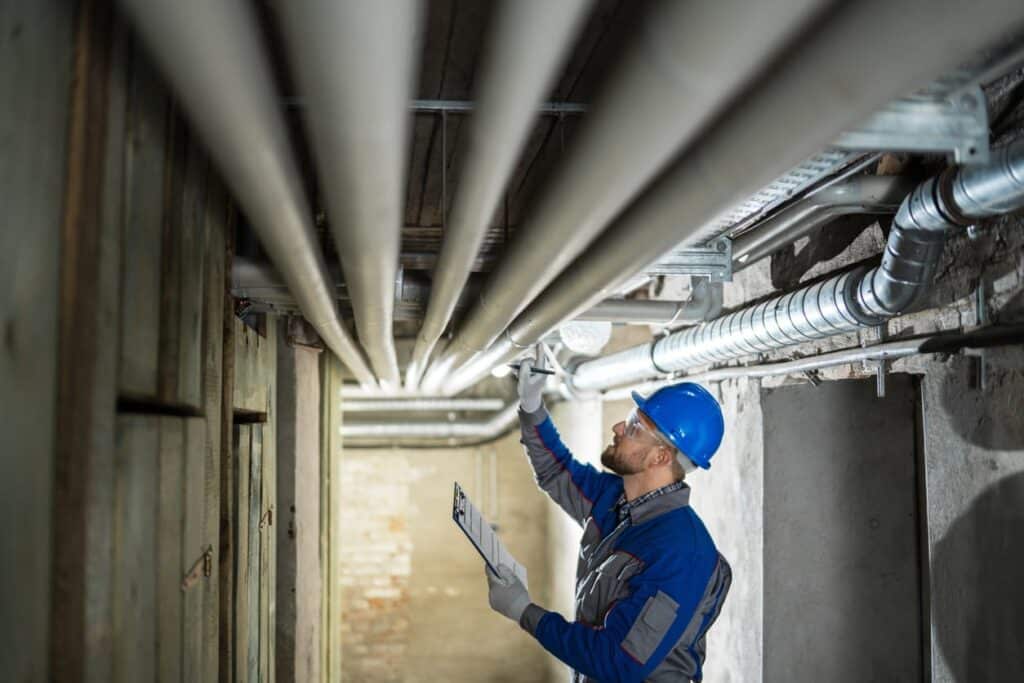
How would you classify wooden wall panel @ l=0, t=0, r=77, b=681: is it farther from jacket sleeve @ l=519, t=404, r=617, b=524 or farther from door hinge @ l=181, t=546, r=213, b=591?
jacket sleeve @ l=519, t=404, r=617, b=524

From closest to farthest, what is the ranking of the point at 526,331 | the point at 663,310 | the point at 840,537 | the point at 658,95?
the point at 658,95
the point at 526,331
the point at 840,537
the point at 663,310

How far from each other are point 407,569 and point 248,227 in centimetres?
421

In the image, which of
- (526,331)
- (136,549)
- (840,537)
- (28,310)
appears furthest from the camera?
(840,537)

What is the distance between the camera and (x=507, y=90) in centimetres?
59

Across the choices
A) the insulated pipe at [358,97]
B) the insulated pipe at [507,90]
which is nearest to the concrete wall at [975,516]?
the insulated pipe at [507,90]

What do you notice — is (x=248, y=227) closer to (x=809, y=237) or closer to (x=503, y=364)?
(x=503, y=364)

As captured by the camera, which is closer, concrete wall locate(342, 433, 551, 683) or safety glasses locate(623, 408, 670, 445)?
safety glasses locate(623, 408, 670, 445)

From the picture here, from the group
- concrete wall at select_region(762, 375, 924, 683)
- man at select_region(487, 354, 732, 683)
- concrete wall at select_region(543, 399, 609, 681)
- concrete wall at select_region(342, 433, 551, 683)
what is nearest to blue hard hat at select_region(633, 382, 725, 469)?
man at select_region(487, 354, 732, 683)

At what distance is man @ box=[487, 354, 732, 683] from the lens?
4.80ft

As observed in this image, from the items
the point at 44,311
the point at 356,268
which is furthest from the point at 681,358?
the point at 44,311

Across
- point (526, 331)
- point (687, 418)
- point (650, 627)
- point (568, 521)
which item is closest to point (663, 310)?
point (687, 418)

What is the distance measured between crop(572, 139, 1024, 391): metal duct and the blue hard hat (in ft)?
0.96

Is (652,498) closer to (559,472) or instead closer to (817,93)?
(559,472)

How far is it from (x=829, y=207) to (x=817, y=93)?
1115 millimetres
